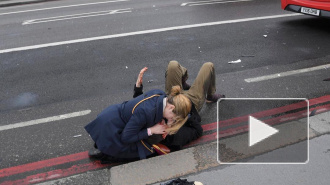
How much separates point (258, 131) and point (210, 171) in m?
1.15

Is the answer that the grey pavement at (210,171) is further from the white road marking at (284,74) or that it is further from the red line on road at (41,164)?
the white road marking at (284,74)

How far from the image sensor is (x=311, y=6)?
26.3 feet

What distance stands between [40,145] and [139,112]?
1.70 m

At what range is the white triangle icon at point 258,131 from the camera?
411 cm

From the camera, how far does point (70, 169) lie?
393 cm

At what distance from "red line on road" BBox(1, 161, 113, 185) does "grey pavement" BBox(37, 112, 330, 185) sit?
0.54 feet

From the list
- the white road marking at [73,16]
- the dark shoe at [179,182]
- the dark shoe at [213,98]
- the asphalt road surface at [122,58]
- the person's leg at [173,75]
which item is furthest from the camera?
the white road marking at [73,16]

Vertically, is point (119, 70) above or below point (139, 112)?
below

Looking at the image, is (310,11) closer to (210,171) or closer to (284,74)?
(284,74)

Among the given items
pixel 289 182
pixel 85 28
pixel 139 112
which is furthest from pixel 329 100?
pixel 85 28

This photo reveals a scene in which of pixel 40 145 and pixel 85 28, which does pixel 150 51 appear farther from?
pixel 40 145

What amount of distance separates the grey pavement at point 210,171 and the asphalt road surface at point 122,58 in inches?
29.1

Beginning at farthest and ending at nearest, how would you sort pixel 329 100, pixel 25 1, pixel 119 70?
pixel 25 1 < pixel 119 70 < pixel 329 100
